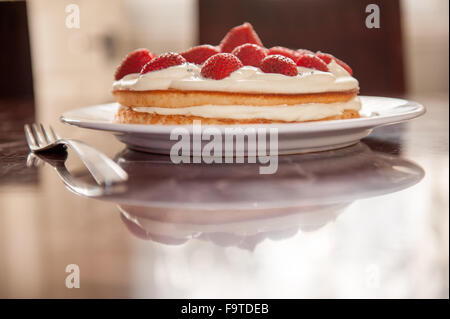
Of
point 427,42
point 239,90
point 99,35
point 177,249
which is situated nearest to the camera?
point 177,249

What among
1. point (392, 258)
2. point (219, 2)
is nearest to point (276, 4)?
point (219, 2)

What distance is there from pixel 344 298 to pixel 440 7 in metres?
4.90

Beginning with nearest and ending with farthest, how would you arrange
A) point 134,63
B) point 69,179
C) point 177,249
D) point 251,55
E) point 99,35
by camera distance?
point 177,249
point 69,179
point 251,55
point 134,63
point 99,35

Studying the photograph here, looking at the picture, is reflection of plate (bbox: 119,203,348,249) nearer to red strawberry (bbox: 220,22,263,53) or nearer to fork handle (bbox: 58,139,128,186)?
fork handle (bbox: 58,139,128,186)

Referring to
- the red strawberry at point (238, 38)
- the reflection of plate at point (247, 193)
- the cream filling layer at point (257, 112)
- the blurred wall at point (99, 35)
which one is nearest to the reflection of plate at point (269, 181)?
the reflection of plate at point (247, 193)

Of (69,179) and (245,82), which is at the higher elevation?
(245,82)

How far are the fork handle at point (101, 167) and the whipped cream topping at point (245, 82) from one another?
0.27 meters

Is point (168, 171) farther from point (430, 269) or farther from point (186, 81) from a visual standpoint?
point (430, 269)

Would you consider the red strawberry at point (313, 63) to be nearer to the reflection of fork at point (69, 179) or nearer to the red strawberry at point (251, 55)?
the red strawberry at point (251, 55)

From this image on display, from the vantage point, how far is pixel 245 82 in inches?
35.8

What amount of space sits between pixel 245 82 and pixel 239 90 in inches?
0.7

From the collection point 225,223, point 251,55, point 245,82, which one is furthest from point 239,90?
point 225,223

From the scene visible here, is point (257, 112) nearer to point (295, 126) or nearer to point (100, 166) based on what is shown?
point (295, 126)

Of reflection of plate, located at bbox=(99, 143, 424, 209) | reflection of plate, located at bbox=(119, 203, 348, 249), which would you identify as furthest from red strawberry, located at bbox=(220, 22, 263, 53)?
reflection of plate, located at bbox=(119, 203, 348, 249)
